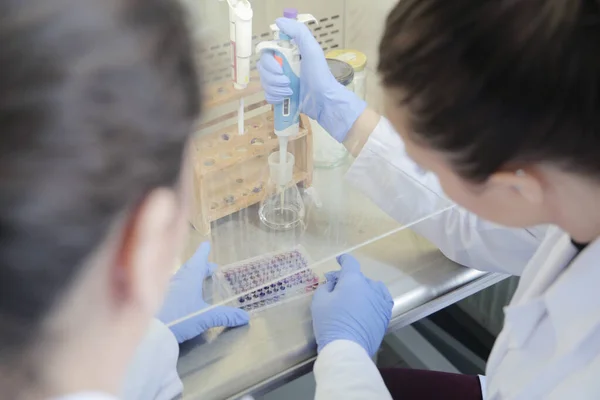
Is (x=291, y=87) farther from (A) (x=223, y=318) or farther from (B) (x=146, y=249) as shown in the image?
(B) (x=146, y=249)

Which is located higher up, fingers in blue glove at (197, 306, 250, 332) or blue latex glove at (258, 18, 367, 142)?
blue latex glove at (258, 18, 367, 142)

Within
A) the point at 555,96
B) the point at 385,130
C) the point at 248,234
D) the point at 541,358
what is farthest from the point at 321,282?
the point at 555,96

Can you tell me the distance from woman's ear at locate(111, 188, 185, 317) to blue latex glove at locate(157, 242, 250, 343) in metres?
0.48

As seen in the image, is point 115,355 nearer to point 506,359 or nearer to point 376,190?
point 506,359

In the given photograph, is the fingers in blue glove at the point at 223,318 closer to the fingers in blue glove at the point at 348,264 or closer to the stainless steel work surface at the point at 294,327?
the stainless steel work surface at the point at 294,327

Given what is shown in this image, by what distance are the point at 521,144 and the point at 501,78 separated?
8 centimetres

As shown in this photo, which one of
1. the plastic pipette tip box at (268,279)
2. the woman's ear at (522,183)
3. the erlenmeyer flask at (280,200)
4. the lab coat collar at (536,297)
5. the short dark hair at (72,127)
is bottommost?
the plastic pipette tip box at (268,279)

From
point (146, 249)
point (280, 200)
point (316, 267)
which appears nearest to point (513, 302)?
point (316, 267)

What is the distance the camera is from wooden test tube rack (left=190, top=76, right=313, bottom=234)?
1102 millimetres

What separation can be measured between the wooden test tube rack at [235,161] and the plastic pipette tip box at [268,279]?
0.39ft

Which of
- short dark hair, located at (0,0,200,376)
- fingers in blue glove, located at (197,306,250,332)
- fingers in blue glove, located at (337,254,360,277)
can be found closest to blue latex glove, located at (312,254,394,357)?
fingers in blue glove, located at (337,254,360,277)

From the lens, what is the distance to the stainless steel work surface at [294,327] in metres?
0.94

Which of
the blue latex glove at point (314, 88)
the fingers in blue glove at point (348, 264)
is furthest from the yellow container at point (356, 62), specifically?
the fingers in blue glove at point (348, 264)

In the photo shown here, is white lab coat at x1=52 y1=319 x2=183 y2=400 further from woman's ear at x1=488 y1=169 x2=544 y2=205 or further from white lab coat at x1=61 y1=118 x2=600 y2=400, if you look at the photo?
woman's ear at x1=488 y1=169 x2=544 y2=205
